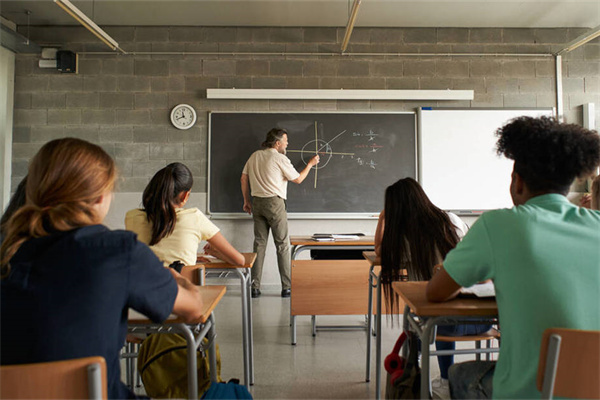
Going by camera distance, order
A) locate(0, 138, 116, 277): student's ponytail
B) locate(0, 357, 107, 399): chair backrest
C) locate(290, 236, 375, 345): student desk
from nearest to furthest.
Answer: locate(0, 357, 107, 399): chair backrest, locate(0, 138, 116, 277): student's ponytail, locate(290, 236, 375, 345): student desk

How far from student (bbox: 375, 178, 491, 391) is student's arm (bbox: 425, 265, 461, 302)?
76cm

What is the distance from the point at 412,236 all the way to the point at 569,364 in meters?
1.13

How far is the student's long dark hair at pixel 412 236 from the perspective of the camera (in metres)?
1.97

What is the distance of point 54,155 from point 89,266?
26cm

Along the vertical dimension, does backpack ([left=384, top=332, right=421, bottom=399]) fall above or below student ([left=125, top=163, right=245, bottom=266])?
below

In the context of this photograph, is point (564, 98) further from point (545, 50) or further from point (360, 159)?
point (360, 159)

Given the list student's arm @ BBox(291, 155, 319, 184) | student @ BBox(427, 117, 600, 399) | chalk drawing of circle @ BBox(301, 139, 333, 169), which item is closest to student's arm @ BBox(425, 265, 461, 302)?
student @ BBox(427, 117, 600, 399)

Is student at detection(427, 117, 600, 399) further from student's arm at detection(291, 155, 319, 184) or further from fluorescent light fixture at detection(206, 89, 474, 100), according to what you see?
fluorescent light fixture at detection(206, 89, 474, 100)

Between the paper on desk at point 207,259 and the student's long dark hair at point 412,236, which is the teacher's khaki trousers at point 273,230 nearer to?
the paper on desk at point 207,259

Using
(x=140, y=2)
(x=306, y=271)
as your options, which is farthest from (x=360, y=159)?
(x=140, y=2)

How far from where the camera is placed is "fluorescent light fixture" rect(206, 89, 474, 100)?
438cm

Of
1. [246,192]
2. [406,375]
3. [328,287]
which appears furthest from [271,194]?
[406,375]

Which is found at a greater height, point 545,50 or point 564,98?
point 545,50

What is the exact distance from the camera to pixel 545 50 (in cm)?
462
